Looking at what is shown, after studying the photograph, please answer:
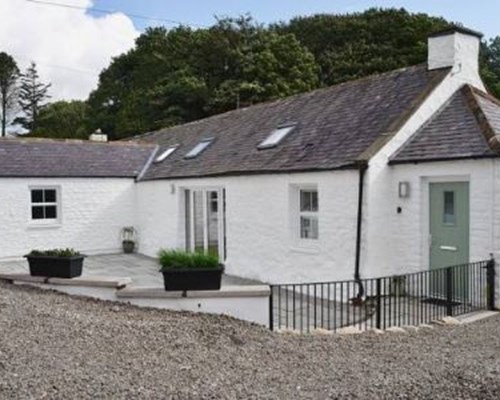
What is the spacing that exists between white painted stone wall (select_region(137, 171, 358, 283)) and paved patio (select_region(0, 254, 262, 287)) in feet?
2.28

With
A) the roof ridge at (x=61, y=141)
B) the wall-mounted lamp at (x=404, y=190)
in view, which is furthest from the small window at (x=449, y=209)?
the roof ridge at (x=61, y=141)

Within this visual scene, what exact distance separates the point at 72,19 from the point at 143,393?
1567 cm

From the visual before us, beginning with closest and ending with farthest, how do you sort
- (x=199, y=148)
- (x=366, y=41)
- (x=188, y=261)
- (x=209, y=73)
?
1. (x=188, y=261)
2. (x=199, y=148)
3. (x=209, y=73)
4. (x=366, y=41)

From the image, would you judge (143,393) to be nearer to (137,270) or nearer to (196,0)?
(137,270)

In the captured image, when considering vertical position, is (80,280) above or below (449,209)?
below

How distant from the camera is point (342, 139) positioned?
11945 mm

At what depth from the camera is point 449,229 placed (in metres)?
10.2

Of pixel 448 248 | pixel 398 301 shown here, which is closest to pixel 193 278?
pixel 398 301

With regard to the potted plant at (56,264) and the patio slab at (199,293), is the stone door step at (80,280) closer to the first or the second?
the potted plant at (56,264)

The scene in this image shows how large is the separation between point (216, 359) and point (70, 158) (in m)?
14.9

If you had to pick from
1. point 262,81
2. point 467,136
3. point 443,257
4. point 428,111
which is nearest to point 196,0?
point 428,111

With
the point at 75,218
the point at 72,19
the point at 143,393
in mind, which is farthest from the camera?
the point at 75,218

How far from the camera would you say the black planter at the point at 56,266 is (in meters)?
9.95

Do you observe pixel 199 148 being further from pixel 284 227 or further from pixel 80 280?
pixel 80 280
